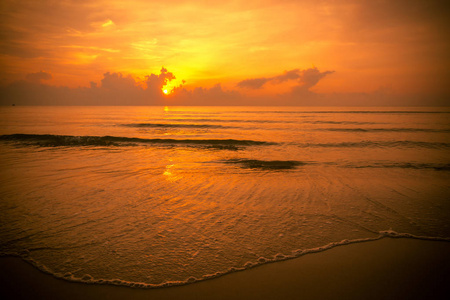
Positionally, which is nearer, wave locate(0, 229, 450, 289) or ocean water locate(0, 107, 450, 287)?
wave locate(0, 229, 450, 289)

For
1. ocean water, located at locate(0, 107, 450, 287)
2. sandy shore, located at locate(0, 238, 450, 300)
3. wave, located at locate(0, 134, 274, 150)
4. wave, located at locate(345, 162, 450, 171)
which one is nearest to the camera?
sandy shore, located at locate(0, 238, 450, 300)

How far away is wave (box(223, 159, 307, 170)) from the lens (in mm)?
10766

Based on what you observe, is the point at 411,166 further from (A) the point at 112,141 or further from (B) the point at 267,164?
(A) the point at 112,141

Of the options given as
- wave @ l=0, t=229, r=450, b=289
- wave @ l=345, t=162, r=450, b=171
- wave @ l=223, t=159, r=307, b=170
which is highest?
wave @ l=345, t=162, r=450, b=171

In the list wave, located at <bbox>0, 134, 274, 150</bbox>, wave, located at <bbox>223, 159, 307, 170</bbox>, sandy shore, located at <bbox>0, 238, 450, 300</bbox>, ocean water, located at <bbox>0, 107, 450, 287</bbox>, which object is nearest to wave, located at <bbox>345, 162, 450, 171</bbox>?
ocean water, located at <bbox>0, 107, 450, 287</bbox>

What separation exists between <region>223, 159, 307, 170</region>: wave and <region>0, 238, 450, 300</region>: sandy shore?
675cm

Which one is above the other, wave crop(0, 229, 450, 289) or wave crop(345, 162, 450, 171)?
wave crop(345, 162, 450, 171)

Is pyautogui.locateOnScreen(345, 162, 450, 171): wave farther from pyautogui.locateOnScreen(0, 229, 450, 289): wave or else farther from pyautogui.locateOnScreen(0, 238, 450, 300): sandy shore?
pyautogui.locateOnScreen(0, 238, 450, 300): sandy shore

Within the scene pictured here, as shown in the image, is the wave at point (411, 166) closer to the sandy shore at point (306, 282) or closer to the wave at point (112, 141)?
the sandy shore at point (306, 282)

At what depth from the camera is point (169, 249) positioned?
4.07 m

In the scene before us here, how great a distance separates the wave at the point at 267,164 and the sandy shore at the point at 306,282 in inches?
266

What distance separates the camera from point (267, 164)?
11445 mm

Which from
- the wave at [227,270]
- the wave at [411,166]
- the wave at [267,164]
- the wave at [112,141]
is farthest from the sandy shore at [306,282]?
the wave at [112,141]

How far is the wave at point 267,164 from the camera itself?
35.3 feet
